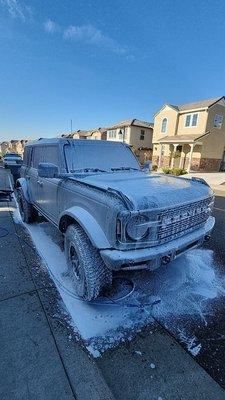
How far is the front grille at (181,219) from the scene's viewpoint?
2523 millimetres

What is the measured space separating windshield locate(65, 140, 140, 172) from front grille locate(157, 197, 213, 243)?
163 centimetres

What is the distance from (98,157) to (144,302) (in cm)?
238

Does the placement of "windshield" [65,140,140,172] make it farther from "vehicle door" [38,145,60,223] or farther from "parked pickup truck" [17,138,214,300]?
"vehicle door" [38,145,60,223]

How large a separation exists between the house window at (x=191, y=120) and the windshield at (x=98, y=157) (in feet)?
75.8

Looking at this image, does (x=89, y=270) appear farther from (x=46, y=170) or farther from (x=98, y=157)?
(x=98, y=157)

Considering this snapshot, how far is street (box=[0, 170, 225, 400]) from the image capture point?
1.92 metres

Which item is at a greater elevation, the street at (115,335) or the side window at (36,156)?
the side window at (36,156)

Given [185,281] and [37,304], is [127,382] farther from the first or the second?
[185,281]

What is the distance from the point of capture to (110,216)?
2.31 m

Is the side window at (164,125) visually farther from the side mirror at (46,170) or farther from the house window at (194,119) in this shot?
the side mirror at (46,170)

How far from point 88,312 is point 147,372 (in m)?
0.91

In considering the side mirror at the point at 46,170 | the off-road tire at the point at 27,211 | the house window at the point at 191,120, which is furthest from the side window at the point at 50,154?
the house window at the point at 191,120

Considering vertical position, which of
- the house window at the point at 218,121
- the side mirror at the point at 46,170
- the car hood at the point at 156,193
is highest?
the house window at the point at 218,121

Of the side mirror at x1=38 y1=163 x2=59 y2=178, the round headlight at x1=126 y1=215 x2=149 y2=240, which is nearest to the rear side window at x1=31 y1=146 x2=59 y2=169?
the side mirror at x1=38 y1=163 x2=59 y2=178
